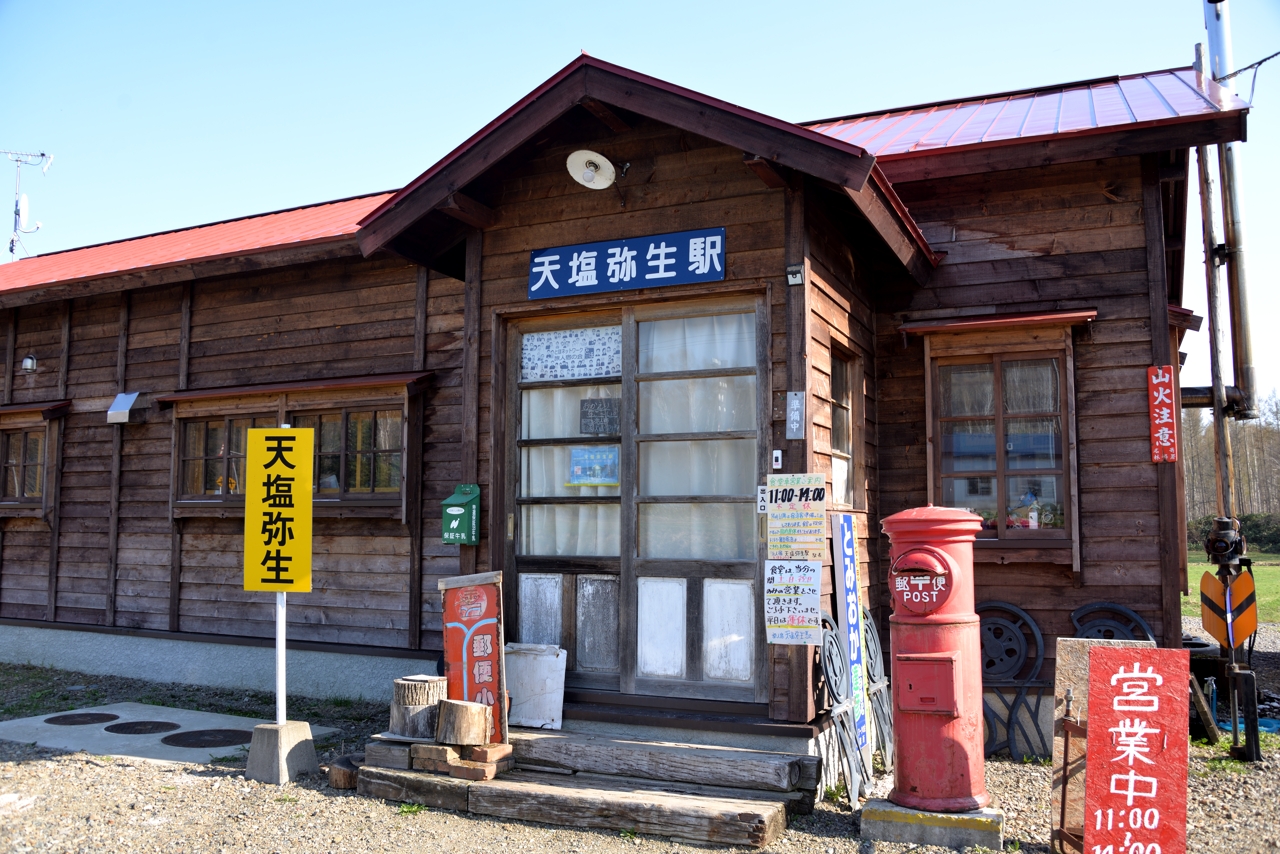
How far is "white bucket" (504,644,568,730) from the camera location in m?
6.06

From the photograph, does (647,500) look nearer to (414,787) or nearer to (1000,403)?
(414,787)

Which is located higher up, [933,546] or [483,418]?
[483,418]

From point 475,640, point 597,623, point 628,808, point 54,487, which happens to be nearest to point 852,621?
point 597,623

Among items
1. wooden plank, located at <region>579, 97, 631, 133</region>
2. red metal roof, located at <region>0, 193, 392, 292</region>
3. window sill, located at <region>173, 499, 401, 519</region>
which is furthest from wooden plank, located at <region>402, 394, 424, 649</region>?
wooden plank, located at <region>579, 97, 631, 133</region>

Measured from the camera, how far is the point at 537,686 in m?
6.13

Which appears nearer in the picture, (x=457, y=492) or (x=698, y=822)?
(x=698, y=822)

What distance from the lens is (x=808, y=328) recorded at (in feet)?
18.9

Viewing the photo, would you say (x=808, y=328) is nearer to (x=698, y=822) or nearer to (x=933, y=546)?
(x=933, y=546)

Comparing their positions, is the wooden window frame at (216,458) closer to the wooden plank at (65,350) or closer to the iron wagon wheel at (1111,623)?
the wooden plank at (65,350)

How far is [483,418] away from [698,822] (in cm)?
314

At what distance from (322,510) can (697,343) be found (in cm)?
438

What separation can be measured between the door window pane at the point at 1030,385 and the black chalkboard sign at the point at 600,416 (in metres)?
3.06

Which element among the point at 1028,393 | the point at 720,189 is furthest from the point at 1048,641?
the point at 720,189

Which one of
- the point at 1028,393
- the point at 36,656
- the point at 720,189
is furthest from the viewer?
the point at 36,656
